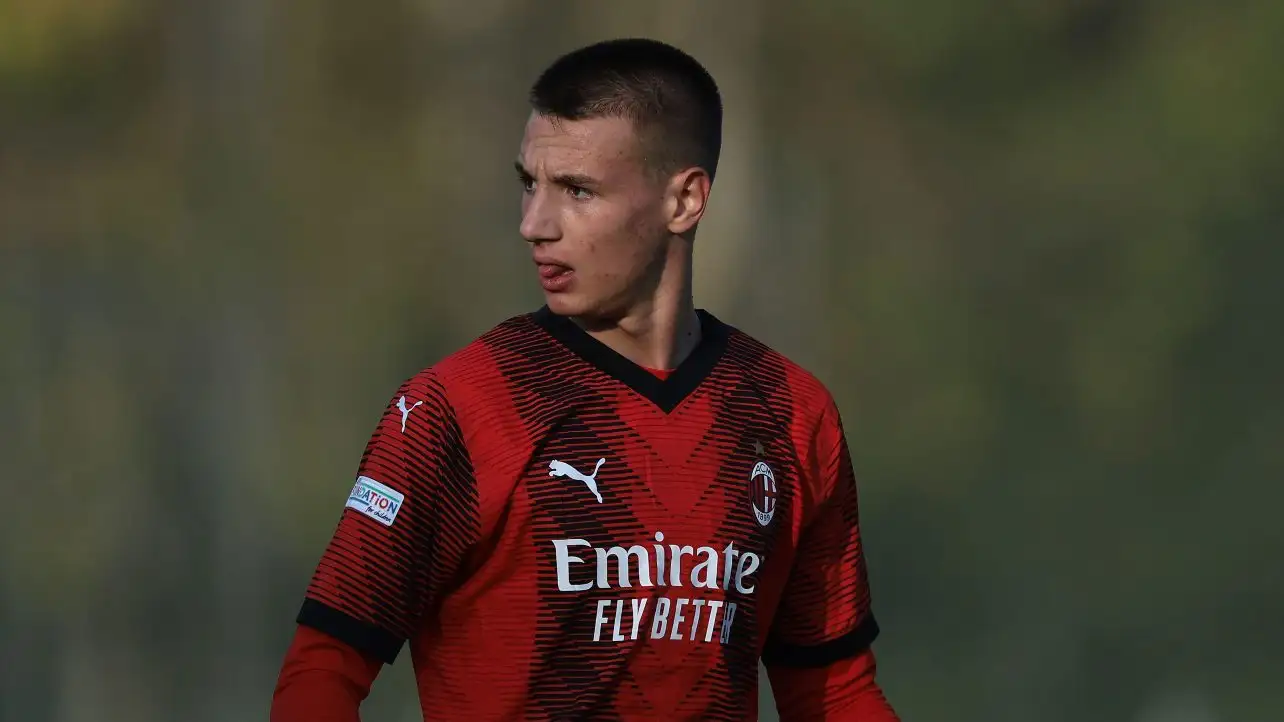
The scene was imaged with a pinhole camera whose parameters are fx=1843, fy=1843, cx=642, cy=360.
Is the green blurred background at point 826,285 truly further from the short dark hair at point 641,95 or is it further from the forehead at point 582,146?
the forehead at point 582,146

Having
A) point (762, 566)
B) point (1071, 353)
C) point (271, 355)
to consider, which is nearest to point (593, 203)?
point (762, 566)

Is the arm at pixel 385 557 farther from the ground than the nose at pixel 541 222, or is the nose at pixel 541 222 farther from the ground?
the nose at pixel 541 222

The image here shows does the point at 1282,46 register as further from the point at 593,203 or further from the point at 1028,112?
the point at 593,203

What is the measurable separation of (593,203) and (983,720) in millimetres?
2882

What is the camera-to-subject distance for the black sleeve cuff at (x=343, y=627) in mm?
2455

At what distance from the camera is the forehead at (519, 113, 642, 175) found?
8.70ft

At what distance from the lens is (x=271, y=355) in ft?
16.1

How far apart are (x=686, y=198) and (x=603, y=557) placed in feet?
1.89

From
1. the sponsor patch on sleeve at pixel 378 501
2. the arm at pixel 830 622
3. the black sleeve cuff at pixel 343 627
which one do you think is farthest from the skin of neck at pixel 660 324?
the black sleeve cuff at pixel 343 627

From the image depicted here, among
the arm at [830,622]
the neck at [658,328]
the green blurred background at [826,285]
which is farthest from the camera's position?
the green blurred background at [826,285]

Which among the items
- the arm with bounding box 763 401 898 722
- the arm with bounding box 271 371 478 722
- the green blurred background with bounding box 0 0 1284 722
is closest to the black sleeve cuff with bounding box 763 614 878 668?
the arm with bounding box 763 401 898 722

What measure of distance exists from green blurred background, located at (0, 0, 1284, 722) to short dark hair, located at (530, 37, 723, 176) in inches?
85.7

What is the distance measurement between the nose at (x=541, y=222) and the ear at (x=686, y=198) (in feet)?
0.67

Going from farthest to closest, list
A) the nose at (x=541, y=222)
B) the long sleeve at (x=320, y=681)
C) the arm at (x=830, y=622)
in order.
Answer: the arm at (x=830, y=622), the nose at (x=541, y=222), the long sleeve at (x=320, y=681)
